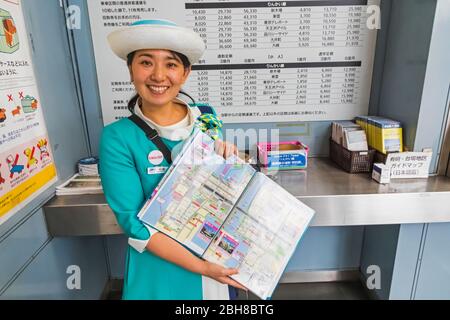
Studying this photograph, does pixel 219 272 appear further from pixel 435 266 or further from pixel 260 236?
pixel 435 266

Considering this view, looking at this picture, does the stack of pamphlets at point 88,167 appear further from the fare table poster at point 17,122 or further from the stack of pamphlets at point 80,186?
the fare table poster at point 17,122

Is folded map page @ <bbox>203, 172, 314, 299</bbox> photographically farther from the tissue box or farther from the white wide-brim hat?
→ the tissue box

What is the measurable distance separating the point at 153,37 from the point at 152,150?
0.94ft

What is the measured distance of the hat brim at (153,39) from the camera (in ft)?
2.23

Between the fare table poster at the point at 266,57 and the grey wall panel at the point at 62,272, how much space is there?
657 mm

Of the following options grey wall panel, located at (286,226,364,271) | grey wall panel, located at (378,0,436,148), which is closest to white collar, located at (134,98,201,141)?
grey wall panel, located at (378,0,436,148)

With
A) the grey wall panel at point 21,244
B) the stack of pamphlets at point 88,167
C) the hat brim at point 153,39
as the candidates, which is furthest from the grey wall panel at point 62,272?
the hat brim at point 153,39

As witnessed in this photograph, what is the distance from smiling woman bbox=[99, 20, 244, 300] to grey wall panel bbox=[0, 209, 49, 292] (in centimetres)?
39

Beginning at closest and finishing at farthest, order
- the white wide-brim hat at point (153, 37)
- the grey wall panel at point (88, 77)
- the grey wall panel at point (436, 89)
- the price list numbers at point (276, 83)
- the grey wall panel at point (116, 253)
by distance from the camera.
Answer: the white wide-brim hat at point (153, 37)
the grey wall panel at point (436, 89)
the grey wall panel at point (88, 77)
the price list numbers at point (276, 83)
the grey wall panel at point (116, 253)

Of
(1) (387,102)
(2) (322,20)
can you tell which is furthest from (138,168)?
(1) (387,102)

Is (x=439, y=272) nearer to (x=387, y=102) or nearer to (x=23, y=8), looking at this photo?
(x=387, y=102)

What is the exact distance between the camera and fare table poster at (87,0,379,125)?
1.40 meters

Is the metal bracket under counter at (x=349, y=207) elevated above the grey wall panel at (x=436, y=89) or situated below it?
below
